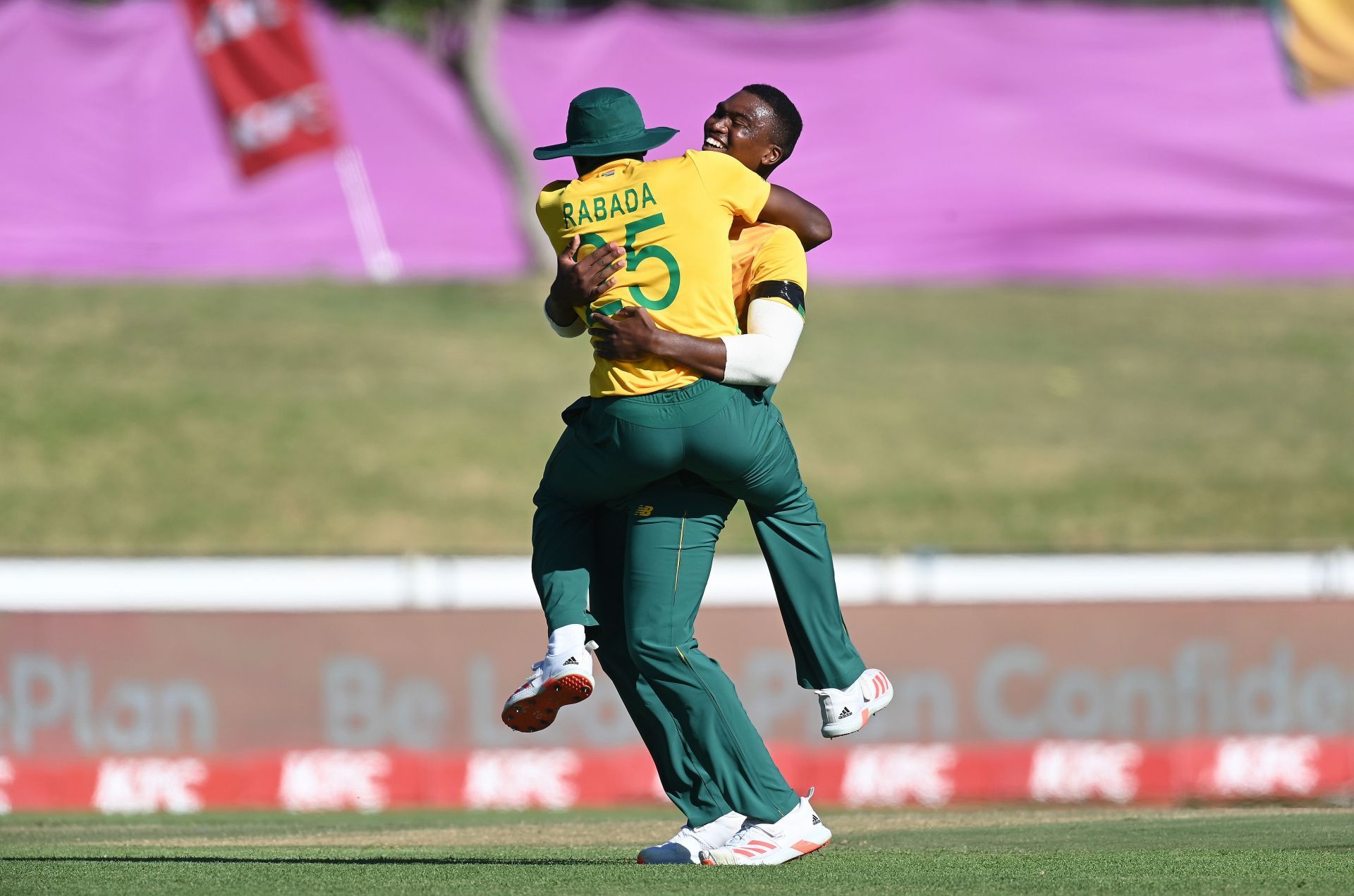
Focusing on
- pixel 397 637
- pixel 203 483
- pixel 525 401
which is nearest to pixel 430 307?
pixel 525 401

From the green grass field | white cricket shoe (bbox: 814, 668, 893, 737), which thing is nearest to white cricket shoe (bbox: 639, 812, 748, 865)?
white cricket shoe (bbox: 814, 668, 893, 737)

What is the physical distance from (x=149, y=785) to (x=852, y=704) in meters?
6.25

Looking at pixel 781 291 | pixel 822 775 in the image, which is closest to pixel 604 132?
pixel 781 291

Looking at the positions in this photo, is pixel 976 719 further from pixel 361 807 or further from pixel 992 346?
pixel 992 346

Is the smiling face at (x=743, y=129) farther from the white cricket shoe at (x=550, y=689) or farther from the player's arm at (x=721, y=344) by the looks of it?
the white cricket shoe at (x=550, y=689)

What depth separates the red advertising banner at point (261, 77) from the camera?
74.0 feet

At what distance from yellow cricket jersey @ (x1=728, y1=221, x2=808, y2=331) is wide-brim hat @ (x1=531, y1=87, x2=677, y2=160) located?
376 millimetres

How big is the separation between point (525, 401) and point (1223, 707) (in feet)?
35.3

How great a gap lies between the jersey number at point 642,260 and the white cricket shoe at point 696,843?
5.00 ft

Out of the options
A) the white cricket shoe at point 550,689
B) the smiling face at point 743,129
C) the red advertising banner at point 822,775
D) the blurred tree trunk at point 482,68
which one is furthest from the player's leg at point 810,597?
the blurred tree trunk at point 482,68

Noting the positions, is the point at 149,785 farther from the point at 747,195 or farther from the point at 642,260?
the point at 747,195

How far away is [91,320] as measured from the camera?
21812mm

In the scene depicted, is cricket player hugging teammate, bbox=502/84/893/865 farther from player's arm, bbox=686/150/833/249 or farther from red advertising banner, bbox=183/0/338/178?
red advertising banner, bbox=183/0/338/178

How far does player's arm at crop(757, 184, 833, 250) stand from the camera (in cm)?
541
